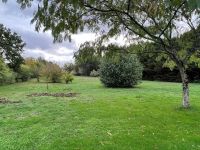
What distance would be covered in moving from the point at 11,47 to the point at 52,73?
793 centimetres

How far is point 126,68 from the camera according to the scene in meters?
26.6

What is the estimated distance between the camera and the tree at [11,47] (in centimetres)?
3919

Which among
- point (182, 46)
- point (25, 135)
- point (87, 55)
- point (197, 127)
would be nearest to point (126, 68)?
point (182, 46)

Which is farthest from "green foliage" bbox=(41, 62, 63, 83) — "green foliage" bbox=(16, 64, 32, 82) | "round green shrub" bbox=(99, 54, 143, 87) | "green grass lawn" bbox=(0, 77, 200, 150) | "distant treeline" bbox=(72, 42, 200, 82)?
"green grass lawn" bbox=(0, 77, 200, 150)

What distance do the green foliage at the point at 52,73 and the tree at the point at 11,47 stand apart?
5.54 m

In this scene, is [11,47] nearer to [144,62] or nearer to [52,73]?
[52,73]

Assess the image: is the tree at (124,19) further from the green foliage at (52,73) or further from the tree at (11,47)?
the tree at (11,47)

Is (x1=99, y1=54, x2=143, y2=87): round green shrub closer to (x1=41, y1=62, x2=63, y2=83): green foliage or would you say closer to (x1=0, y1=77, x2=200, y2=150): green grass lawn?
(x1=41, y1=62, x2=63, y2=83): green foliage

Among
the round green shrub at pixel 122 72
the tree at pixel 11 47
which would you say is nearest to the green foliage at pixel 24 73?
the tree at pixel 11 47

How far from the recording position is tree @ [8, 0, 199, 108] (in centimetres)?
730

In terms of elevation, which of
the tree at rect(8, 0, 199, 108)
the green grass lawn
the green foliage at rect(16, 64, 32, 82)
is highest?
the tree at rect(8, 0, 199, 108)

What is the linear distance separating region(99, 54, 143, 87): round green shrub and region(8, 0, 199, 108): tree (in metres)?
12.7

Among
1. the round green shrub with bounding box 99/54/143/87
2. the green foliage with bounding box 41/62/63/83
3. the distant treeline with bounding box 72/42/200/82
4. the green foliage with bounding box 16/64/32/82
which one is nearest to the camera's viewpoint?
the distant treeline with bounding box 72/42/200/82

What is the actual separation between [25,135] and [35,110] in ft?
14.5
